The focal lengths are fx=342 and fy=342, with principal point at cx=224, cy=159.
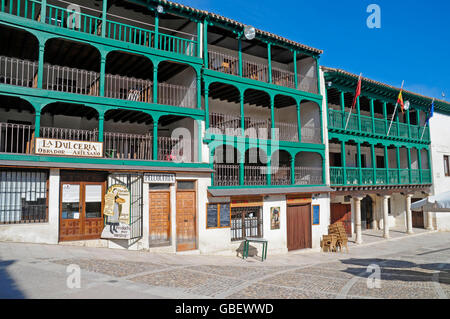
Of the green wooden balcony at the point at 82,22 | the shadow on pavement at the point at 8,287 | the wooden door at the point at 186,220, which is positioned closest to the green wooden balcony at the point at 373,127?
the green wooden balcony at the point at 82,22

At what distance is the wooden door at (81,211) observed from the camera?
41.7 feet

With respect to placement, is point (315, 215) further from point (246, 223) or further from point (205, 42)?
point (205, 42)

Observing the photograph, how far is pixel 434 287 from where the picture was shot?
9711 mm

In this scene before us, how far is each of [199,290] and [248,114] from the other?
45.0 ft

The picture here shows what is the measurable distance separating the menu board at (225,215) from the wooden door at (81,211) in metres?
5.19

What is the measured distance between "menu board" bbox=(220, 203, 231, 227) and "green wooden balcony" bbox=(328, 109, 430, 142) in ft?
29.0

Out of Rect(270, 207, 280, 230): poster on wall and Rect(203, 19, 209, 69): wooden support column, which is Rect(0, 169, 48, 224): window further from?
Rect(270, 207, 280, 230): poster on wall

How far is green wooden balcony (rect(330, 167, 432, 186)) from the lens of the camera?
820 inches

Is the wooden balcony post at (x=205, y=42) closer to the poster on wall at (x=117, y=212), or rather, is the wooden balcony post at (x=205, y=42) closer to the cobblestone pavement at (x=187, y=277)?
the poster on wall at (x=117, y=212)

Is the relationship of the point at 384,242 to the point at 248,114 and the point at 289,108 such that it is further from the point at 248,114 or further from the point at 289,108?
the point at 248,114

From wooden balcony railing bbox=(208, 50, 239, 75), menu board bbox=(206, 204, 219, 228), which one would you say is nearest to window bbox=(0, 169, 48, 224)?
menu board bbox=(206, 204, 219, 228)

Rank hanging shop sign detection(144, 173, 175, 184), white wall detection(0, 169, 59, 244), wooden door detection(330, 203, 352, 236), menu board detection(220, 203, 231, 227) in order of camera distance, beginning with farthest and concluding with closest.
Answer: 1. wooden door detection(330, 203, 352, 236)
2. menu board detection(220, 203, 231, 227)
3. hanging shop sign detection(144, 173, 175, 184)
4. white wall detection(0, 169, 59, 244)
